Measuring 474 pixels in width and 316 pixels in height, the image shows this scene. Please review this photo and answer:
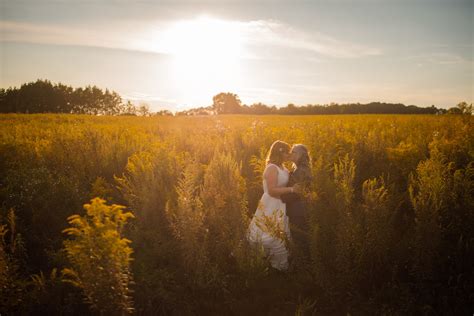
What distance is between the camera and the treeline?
45.9 meters

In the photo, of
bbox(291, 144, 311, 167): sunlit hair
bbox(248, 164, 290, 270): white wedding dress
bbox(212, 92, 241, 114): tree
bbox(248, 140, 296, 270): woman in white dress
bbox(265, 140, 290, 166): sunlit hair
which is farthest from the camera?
bbox(212, 92, 241, 114): tree

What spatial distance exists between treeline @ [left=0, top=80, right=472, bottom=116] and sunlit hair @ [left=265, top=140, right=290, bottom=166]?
30183mm

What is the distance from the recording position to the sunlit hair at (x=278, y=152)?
5445mm

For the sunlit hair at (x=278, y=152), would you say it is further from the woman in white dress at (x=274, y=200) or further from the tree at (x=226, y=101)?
the tree at (x=226, y=101)

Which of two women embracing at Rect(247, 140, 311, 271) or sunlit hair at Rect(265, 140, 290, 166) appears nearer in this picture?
two women embracing at Rect(247, 140, 311, 271)

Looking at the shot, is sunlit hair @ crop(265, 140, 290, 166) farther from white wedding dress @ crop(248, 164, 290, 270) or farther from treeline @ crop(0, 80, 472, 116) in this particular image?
treeline @ crop(0, 80, 472, 116)

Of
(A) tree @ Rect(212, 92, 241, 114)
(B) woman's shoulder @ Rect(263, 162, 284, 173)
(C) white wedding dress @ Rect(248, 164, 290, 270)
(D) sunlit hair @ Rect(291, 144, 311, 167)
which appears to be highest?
(A) tree @ Rect(212, 92, 241, 114)

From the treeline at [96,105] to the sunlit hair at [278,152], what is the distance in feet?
99.0

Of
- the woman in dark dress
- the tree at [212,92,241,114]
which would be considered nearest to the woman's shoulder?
the woman in dark dress

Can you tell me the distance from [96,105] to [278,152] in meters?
82.8

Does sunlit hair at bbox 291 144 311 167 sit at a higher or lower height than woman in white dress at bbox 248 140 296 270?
higher

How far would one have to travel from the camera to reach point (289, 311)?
13.1 ft

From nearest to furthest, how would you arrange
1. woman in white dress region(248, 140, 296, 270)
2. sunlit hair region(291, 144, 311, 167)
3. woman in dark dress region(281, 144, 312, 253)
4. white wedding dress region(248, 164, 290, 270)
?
white wedding dress region(248, 164, 290, 270)
woman in white dress region(248, 140, 296, 270)
woman in dark dress region(281, 144, 312, 253)
sunlit hair region(291, 144, 311, 167)

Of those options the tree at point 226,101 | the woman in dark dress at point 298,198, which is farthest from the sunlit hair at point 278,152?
the tree at point 226,101
